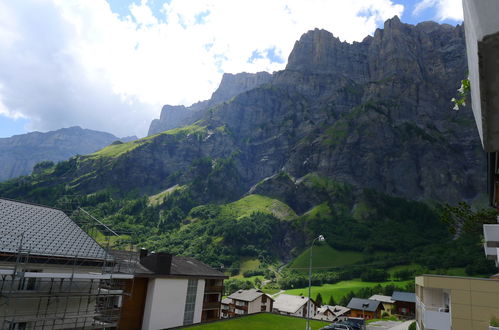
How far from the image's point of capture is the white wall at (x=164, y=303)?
140ft

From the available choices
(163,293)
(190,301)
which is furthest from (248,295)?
(163,293)

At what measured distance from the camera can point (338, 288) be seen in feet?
378

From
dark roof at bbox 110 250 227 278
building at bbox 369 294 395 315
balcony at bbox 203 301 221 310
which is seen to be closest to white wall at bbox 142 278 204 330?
dark roof at bbox 110 250 227 278

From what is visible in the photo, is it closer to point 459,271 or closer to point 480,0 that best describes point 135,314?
point 480,0

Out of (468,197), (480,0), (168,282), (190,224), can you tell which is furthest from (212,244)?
(480,0)

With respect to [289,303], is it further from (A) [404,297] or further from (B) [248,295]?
(A) [404,297]

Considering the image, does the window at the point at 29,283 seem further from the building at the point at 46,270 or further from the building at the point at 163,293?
the building at the point at 163,293

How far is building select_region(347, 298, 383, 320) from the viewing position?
85.3 m

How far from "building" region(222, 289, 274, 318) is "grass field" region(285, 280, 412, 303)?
2941cm

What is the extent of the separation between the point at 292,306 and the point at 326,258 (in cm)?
6705

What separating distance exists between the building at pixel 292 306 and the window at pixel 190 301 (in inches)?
1464

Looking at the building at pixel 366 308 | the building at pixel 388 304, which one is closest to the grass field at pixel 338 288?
the building at pixel 366 308

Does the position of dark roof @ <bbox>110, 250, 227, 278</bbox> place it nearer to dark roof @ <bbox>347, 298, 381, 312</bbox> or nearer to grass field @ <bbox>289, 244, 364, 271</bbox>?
dark roof @ <bbox>347, 298, 381, 312</bbox>

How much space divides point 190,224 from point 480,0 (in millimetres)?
187410
